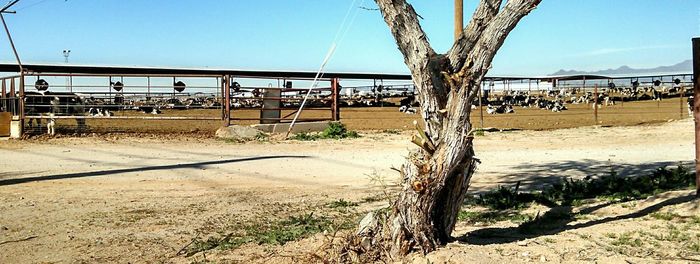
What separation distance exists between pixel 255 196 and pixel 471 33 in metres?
4.10

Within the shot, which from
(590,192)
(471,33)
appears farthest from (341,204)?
(471,33)

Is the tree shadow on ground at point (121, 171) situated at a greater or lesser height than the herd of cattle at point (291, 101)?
lesser

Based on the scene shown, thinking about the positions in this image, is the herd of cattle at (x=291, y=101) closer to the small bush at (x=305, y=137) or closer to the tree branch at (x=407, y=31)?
the small bush at (x=305, y=137)

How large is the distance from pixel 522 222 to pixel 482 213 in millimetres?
632

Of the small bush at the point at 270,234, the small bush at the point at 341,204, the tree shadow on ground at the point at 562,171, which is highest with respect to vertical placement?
the tree shadow on ground at the point at 562,171

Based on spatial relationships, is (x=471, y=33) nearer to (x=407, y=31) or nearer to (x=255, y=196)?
(x=407, y=31)

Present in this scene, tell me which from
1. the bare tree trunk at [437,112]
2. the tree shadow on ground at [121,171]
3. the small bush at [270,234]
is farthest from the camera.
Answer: the tree shadow on ground at [121,171]

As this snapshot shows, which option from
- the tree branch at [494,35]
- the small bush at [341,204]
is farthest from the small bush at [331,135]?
the tree branch at [494,35]

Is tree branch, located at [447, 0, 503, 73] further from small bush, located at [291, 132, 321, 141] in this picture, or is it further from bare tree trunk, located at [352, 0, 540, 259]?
small bush, located at [291, 132, 321, 141]

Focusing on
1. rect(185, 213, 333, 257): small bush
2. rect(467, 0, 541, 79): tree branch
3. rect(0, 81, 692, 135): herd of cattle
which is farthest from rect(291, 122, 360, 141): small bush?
rect(467, 0, 541, 79): tree branch

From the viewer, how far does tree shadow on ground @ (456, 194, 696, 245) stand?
4.99 meters

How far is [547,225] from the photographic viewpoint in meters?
5.49

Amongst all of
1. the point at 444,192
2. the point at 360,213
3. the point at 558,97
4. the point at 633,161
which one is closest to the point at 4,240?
the point at 360,213

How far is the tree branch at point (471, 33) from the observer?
4.27 metres
